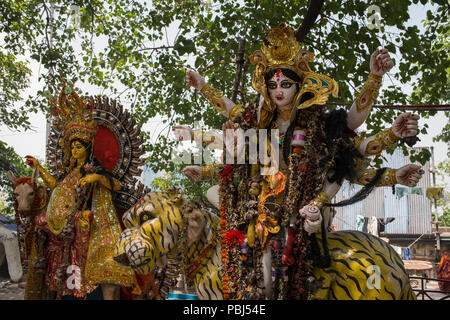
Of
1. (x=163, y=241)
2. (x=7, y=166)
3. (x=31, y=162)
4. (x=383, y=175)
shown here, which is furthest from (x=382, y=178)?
(x=7, y=166)

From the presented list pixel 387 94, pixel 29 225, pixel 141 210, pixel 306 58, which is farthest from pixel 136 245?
pixel 387 94

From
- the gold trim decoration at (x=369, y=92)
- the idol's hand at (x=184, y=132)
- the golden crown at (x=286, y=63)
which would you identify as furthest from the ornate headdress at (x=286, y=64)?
the idol's hand at (x=184, y=132)

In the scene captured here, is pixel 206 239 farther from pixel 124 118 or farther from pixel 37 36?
pixel 37 36

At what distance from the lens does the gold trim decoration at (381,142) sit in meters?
2.99

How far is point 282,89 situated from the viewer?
3379 millimetres

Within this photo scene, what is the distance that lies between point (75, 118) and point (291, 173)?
10.9ft

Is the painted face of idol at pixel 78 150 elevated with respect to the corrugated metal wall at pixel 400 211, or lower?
elevated

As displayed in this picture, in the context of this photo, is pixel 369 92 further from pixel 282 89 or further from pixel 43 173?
pixel 43 173

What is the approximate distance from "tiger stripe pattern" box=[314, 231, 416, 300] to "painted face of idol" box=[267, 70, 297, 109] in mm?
1195

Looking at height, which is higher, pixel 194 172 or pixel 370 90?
pixel 370 90

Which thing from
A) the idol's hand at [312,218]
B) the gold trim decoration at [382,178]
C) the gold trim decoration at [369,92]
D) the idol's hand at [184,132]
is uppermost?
the gold trim decoration at [369,92]

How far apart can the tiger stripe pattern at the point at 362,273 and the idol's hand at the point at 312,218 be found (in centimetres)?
24

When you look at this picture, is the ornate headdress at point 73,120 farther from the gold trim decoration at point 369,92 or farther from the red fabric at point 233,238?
the gold trim decoration at point 369,92
